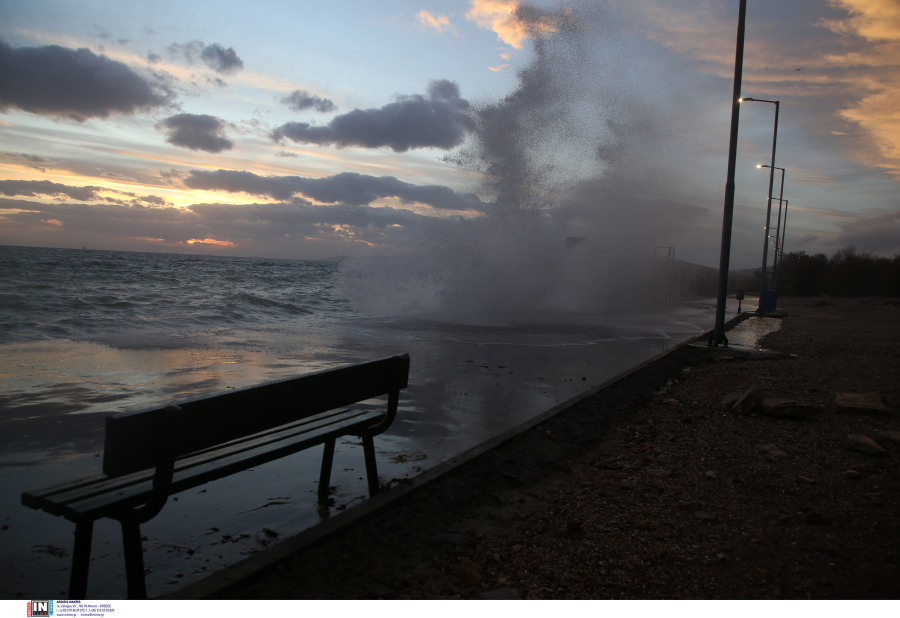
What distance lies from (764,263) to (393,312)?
17.9 meters

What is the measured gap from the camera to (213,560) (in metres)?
2.80

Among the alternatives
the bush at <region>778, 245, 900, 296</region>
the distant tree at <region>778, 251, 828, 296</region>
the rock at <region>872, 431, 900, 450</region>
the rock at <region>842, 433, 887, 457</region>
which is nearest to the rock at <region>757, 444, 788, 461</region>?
the rock at <region>842, 433, 887, 457</region>

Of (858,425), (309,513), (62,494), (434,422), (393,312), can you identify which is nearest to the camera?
(62,494)

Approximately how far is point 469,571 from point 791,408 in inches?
159

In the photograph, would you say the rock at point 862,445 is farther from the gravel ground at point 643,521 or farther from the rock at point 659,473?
the rock at point 659,473

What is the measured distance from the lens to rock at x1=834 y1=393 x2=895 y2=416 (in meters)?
5.14

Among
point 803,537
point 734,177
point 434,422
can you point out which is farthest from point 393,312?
point 803,537

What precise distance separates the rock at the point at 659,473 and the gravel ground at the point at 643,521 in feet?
0.14

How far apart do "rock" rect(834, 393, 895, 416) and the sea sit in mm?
2671

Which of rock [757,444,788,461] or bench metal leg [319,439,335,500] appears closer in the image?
bench metal leg [319,439,335,500]

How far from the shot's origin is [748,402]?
17.9 feet

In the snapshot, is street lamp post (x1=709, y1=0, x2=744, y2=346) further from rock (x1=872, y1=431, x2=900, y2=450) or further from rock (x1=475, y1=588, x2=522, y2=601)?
rock (x1=475, y1=588, x2=522, y2=601)

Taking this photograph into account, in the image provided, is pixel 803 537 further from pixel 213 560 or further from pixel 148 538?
pixel 148 538

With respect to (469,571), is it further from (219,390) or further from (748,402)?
(219,390)
